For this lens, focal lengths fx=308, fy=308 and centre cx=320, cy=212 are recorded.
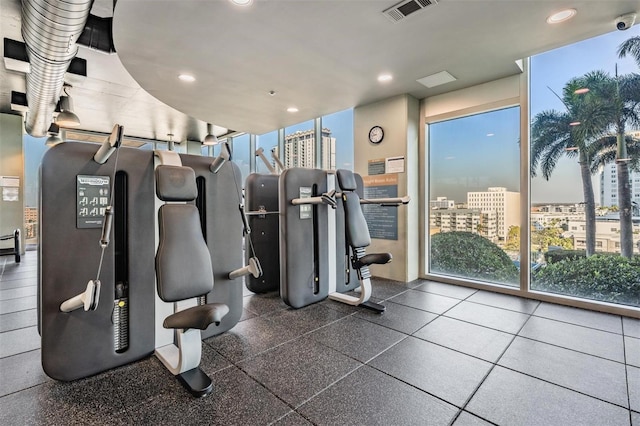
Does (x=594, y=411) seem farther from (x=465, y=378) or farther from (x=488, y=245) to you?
(x=488, y=245)

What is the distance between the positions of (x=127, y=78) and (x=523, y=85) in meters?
5.72

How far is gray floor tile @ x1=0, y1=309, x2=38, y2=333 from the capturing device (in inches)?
119

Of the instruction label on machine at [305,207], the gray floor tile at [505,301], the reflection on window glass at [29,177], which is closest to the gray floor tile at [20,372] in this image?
the instruction label on machine at [305,207]

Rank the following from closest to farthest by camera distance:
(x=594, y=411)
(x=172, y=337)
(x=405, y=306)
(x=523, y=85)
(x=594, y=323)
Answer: (x=594, y=411) → (x=172, y=337) → (x=594, y=323) → (x=405, y=306) → (x=523, y=85)

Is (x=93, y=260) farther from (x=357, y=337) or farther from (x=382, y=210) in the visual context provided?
(x=382, y=210)

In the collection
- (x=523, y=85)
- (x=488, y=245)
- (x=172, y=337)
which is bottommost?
(x=172, y=337)

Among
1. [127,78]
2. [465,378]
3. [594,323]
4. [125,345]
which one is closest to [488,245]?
[594,323]

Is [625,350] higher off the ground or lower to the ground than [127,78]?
lower

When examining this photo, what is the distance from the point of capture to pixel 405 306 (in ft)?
11.8

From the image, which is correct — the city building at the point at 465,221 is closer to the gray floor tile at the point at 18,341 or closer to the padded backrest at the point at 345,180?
the padded backrest at the point at 345,180

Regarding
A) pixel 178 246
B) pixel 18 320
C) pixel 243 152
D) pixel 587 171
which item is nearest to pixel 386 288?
pixel 587 171

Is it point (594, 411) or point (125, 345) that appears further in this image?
point (125, 345)

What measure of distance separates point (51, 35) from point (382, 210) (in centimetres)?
427

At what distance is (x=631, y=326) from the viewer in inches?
118
